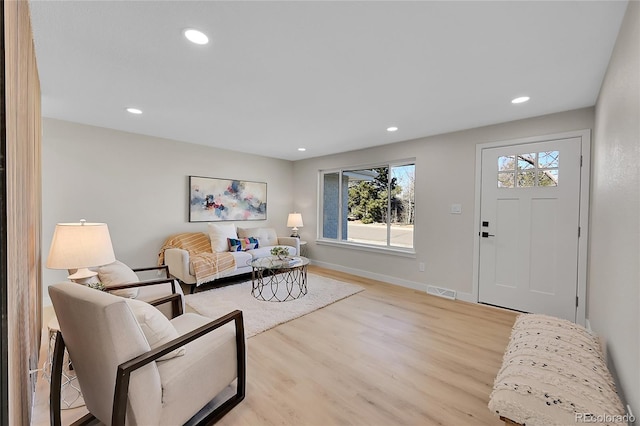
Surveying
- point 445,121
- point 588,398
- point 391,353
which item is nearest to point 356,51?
point 445,121

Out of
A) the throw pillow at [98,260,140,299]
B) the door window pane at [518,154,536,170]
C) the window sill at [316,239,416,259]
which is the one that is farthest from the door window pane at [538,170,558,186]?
the throw pillow at [98,260,140,299]

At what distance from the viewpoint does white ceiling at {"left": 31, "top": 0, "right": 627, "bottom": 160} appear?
4.98 ft

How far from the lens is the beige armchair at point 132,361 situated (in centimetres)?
120

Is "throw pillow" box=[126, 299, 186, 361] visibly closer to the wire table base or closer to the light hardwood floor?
the light hardwood floor

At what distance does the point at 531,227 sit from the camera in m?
3.18

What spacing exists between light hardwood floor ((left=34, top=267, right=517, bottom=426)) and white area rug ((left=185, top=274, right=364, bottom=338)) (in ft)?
0.55

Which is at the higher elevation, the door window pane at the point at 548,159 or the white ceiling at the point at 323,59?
the white ceiling at the point at 323,59

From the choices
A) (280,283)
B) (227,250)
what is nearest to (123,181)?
(227,250)

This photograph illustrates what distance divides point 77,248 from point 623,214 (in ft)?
11.1

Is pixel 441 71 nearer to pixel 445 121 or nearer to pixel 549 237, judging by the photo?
pixel 445 121

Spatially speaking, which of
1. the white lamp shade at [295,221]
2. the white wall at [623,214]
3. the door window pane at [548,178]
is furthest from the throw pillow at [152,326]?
the white lamp shade at [295,221]

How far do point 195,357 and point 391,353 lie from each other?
162 centimetres

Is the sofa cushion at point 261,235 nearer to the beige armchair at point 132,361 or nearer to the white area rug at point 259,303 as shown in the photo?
the white area rug at point 259,303

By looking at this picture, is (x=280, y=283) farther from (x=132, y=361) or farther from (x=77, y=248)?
(x=132, y=361)
